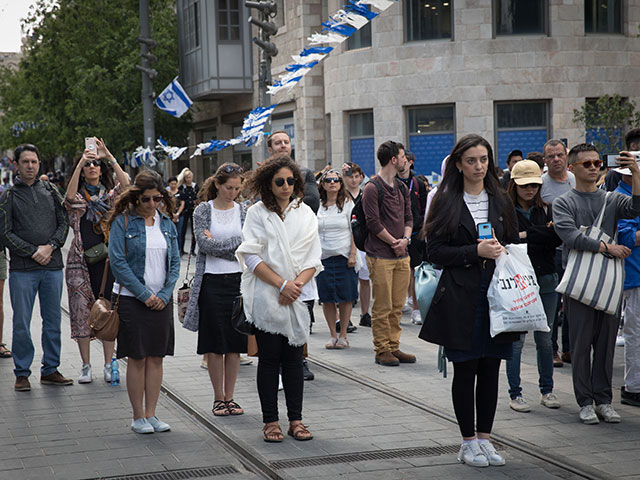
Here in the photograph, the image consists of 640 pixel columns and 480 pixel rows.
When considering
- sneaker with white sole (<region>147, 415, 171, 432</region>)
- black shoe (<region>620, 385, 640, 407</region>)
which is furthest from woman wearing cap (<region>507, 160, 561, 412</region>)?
sneaker with white sole (<region>147, 415, 171, 432</region>)

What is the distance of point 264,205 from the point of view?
631cm

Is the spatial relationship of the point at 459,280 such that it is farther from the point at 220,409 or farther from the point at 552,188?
the point at 552,188

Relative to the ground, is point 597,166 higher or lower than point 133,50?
lower

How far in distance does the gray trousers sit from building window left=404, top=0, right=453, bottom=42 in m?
17.2

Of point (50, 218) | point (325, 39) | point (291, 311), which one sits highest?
point (325, 39)

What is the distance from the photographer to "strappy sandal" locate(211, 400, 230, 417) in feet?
23.1

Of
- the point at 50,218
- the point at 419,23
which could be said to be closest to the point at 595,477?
the point at 50,218

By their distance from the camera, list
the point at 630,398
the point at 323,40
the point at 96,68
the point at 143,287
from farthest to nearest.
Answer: the point at 96,68 < the point at 323,40 < the point at 630,398 < the point at 143,287

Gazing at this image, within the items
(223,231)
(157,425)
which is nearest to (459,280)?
(223,231)

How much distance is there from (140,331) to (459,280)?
2.34 meters

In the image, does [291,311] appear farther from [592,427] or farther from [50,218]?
[50,218]

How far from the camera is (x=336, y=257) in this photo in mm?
10250

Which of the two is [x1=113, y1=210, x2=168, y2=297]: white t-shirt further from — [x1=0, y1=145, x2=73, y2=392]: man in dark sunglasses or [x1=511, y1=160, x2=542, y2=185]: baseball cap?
[x1=511, y1=160, x2=542, y2=185]: baseball cap

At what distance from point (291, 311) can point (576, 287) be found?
6.92 feet
